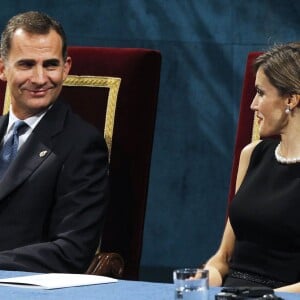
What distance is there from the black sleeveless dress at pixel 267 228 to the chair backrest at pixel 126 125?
0.41m

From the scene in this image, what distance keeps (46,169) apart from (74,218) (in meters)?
0.19

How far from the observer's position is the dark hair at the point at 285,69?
9.38 ft

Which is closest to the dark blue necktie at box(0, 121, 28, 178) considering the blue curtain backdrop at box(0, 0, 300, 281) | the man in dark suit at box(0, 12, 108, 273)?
the man in dark suit at box(0, 12, 108, 273)

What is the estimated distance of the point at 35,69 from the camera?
3.06m

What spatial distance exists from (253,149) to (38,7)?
2.19 m

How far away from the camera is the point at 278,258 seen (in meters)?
2.77

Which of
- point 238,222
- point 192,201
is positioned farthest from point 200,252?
point 238,222

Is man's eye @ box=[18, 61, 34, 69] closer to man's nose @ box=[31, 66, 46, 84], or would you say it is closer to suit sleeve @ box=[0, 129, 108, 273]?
man's nose @ box=[31, 66, 46, 84]

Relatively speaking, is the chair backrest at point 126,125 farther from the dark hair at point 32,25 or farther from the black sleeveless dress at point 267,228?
the black sleeveless dress at point 267,228

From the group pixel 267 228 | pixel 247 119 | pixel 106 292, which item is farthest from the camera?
pixel 247 119

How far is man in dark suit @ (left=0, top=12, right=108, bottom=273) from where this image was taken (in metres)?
2.86

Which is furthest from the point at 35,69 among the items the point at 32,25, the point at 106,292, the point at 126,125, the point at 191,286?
the point at 191,286

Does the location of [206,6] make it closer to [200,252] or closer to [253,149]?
[200,252]

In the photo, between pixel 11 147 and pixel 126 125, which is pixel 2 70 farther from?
pixel 126 125
